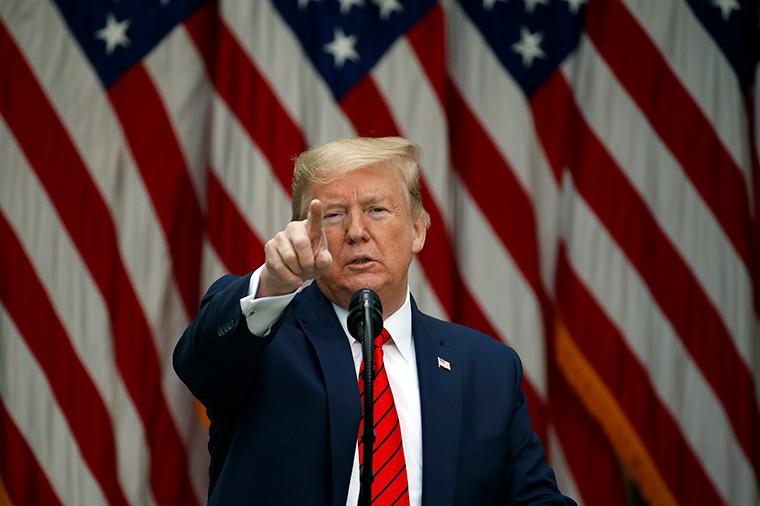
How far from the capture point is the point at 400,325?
259 cm

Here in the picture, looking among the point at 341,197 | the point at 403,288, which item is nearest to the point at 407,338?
the point at 403,288

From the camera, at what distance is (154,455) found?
179 inches


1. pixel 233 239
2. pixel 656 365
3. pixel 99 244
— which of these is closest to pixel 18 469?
pixel 99 244

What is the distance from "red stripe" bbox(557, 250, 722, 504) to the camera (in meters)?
4.63

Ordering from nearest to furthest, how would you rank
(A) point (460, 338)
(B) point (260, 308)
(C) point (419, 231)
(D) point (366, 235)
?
1. (B) point (260, 308)
2. (D) point (366, 235)
3. (A) point (460, 338)
4. (C) point (419, 231)

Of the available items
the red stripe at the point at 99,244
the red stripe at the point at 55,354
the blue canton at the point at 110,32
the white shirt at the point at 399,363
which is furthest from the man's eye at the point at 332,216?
the blue canton at the point at 110,32

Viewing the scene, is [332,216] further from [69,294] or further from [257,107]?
[69,294]

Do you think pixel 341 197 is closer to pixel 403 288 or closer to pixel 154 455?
pixel 403 288

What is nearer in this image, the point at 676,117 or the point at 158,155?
the point at 158,155

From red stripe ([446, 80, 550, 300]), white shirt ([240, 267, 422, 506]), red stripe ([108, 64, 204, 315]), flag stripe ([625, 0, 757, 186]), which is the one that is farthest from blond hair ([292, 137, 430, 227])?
flag stripe ([625, 0, 757, 186])

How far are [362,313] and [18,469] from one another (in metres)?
3.02

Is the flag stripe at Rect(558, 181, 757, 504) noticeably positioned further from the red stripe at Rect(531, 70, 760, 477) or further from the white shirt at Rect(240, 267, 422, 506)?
the white shirt at Rect(240, 267, 422, 506)

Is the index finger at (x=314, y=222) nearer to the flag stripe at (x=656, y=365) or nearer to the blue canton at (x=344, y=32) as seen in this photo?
the blue canton at (x=344, y=32)

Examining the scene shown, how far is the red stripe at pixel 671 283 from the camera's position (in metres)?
4.68
